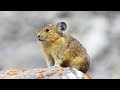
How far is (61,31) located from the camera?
9719 millimetres

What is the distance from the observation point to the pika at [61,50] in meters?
9.19

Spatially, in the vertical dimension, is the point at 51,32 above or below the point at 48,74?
above

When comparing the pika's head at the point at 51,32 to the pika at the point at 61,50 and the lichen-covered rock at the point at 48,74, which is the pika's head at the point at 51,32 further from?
the lichen-covered rock at the point at 48,74

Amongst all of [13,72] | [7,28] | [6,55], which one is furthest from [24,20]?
[13,72]

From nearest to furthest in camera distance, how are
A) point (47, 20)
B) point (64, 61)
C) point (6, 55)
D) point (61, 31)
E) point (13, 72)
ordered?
point (13, 72), point (64, 61), point (61, 31), point (6, 55), point (47, 20)

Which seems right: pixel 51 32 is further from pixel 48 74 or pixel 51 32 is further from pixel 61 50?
pixel 48 74

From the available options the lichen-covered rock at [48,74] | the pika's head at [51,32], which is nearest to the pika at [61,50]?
the pika's head at [51,32]

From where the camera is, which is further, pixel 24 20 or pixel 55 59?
pixel 24 20

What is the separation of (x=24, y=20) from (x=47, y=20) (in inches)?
32.3

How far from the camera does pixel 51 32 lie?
9.70m

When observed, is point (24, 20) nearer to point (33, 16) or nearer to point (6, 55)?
point (33, 16)

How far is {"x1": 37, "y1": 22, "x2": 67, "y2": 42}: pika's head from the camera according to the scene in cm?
959

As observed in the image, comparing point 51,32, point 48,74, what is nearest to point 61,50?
point 51,32

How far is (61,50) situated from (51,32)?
1.66 ft
